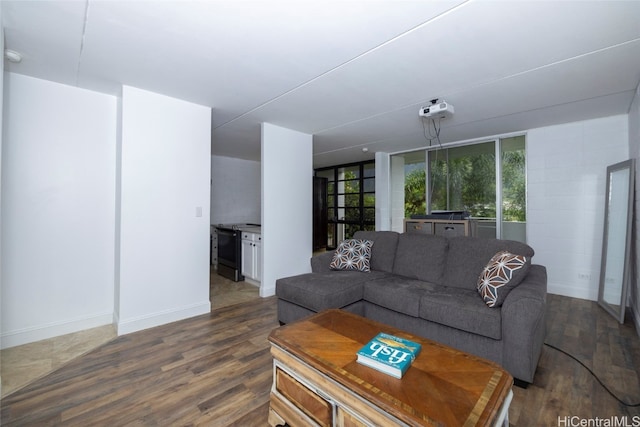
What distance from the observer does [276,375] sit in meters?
1.59

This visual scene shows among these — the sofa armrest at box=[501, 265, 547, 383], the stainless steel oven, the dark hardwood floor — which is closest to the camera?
the dark hardwood floor

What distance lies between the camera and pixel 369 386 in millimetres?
1184

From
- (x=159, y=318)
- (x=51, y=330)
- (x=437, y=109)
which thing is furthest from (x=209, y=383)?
(x=437, y=109)

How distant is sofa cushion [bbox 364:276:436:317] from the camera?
8.01 ft

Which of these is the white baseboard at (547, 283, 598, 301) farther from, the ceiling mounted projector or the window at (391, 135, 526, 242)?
the ceiling mounted projector

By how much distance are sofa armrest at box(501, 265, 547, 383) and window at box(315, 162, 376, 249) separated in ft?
15.3

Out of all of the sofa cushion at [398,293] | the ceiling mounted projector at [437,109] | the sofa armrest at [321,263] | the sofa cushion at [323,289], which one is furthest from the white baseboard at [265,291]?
the ceiling mounted projector at [437,109]

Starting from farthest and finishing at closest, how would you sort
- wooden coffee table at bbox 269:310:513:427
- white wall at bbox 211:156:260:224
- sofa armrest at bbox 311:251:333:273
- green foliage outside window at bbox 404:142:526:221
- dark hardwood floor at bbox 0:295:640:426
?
white wall at bbox 211:156:260:224 < green foliage outside window at bbox 404:142:526:221 < sofa armrest at bbox 311:251:333:273 < dark hardwood floor at bbox 0:295:640:426 < wooden coffee table at bbox 269:310:513:427

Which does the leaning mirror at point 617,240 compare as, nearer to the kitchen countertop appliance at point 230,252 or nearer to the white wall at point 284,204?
the white wall at point 284,204

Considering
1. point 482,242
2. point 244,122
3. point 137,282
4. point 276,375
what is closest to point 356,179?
point 244,122

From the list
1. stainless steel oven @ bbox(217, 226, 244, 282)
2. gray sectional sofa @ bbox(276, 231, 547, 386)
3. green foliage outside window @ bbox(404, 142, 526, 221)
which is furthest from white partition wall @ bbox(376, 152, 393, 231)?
stainless steel oven @ bbox(217, 226, 244, 282)

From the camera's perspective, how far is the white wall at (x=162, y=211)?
277 cm

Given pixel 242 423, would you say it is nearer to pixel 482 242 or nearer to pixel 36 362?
pixel 36 362

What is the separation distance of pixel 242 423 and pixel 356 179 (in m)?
6.08
